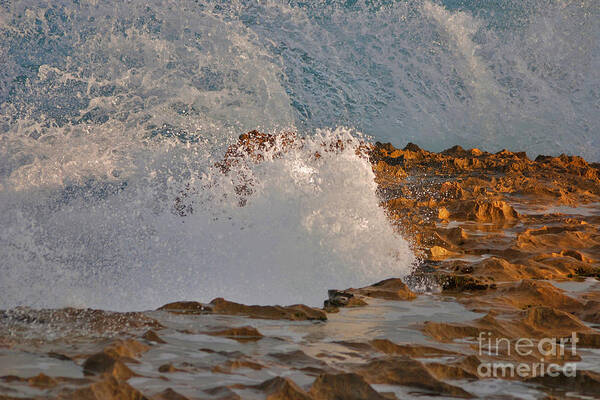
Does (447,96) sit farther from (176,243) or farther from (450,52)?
(176,243)

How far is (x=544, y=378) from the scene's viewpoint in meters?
2.51

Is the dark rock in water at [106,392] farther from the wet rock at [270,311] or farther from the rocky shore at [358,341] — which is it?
the wet rock at [270,311]

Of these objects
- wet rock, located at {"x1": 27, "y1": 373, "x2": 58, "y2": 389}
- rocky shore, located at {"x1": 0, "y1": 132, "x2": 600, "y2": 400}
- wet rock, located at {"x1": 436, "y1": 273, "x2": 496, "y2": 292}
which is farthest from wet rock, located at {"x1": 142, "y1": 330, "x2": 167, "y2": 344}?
wet rock, located at {"x1": 436, "y1": 273, "x2": 496, "y2": 292}

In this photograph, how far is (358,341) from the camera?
2.98 metres

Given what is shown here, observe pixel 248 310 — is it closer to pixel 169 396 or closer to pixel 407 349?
pixel 407 349

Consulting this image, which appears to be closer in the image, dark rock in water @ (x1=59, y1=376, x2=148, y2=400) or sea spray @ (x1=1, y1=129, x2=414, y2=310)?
dark rock in water @ (x1=59, y1=376, x2=148, y2=400)

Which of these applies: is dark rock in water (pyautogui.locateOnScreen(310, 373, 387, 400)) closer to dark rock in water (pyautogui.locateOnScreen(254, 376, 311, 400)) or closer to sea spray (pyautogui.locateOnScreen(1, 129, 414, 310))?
dark rock in water (pyautogui.locateOnScreen(254, 376, 311, 400))

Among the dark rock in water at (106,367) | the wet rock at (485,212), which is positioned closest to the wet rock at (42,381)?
the dark rock in water at (106,367)

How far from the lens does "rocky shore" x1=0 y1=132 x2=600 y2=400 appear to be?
229 centimetres

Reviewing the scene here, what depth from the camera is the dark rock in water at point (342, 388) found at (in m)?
2.23

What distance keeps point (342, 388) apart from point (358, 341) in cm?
71

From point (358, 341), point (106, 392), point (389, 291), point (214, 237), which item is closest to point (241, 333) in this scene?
point (358, 341)

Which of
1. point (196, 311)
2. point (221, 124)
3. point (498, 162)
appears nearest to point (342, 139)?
point (196, 311)

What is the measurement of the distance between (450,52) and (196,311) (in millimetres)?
16021
